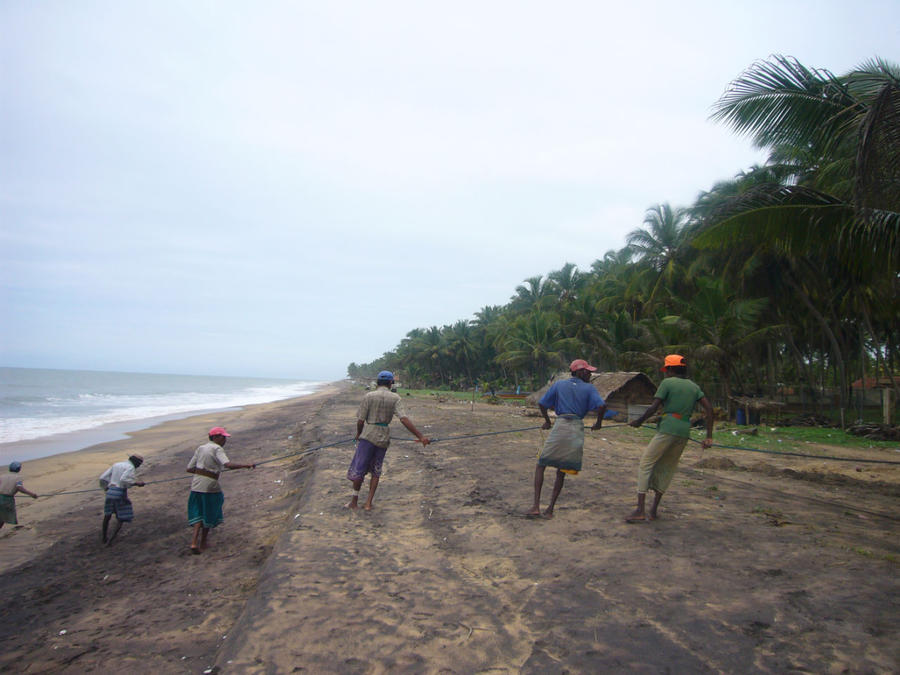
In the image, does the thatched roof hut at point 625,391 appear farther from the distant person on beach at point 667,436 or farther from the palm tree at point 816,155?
the distant person on beach at point 667,436

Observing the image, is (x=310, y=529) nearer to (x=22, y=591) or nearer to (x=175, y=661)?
(x=175, y=661)

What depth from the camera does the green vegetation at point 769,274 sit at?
6348mm

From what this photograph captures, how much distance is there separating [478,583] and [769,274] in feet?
67.1

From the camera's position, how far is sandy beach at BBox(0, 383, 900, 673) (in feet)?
9.24

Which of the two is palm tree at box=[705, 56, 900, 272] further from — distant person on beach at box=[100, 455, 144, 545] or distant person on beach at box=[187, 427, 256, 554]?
distant person on beach at box=[100, 455, 144, 545]

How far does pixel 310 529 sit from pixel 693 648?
359cm

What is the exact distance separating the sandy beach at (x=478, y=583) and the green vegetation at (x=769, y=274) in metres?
3.56

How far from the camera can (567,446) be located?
199 inches

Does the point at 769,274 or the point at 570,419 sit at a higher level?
the point at 769,274

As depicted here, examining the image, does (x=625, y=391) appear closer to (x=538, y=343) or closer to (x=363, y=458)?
(x=538, y=343)

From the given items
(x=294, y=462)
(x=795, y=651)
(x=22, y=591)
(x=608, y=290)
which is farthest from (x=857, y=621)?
(x=608, y=290)

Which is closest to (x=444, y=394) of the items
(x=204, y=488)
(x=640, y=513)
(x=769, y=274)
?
(x=769, y=274)

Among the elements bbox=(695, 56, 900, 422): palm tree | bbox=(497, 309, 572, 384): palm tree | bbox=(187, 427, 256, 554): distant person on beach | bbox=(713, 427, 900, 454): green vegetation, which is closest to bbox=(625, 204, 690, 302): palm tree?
bbox=(497, 309, 572, 384): palm tree

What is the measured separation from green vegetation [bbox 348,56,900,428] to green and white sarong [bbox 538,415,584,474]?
3.96m
